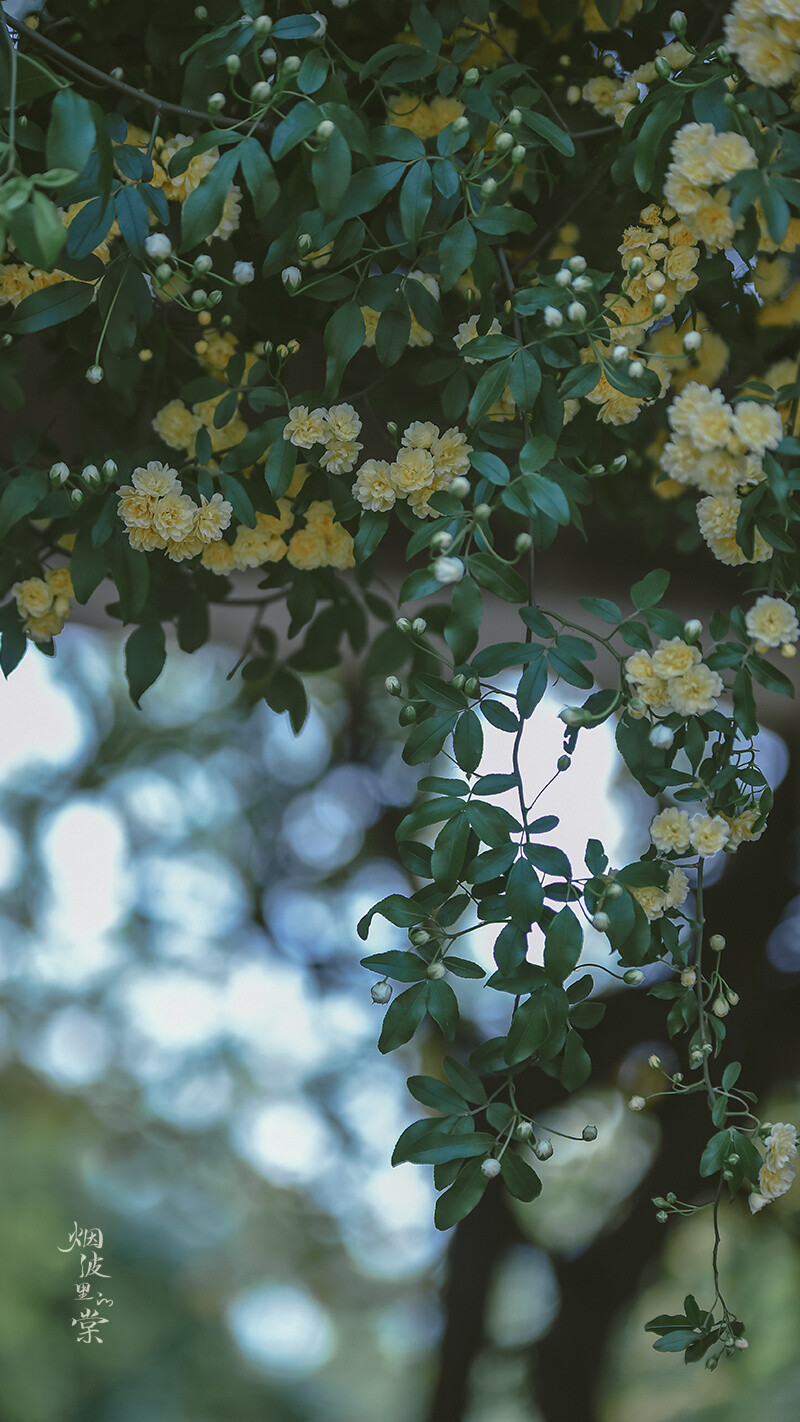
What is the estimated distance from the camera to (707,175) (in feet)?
2.06

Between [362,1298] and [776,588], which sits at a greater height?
[776,588]

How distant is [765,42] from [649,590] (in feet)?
1.05

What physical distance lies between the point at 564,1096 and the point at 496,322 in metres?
1.29

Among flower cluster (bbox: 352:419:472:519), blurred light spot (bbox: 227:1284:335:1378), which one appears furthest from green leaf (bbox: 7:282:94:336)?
blurred light spot (bbox: 227:1284:335:1378)

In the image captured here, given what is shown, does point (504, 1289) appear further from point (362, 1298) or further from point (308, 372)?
point (308, 372)

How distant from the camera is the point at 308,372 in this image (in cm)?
106

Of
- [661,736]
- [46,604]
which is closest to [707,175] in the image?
[661,736]

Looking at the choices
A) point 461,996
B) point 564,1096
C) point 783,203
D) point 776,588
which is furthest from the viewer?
point 461,996

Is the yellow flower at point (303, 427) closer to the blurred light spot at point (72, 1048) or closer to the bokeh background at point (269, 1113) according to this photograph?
the bokeh background at point (269, 1113)

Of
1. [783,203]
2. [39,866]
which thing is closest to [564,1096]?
[39,866]

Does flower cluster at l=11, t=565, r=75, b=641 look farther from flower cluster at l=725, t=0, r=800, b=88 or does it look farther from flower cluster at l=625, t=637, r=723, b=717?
flower cluster at l=725, t=0, r=800, b=88

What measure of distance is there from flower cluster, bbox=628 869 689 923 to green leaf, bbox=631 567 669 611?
18 cm

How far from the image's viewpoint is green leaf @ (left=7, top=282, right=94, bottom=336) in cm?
73

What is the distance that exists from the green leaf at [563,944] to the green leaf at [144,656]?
1.27ft
